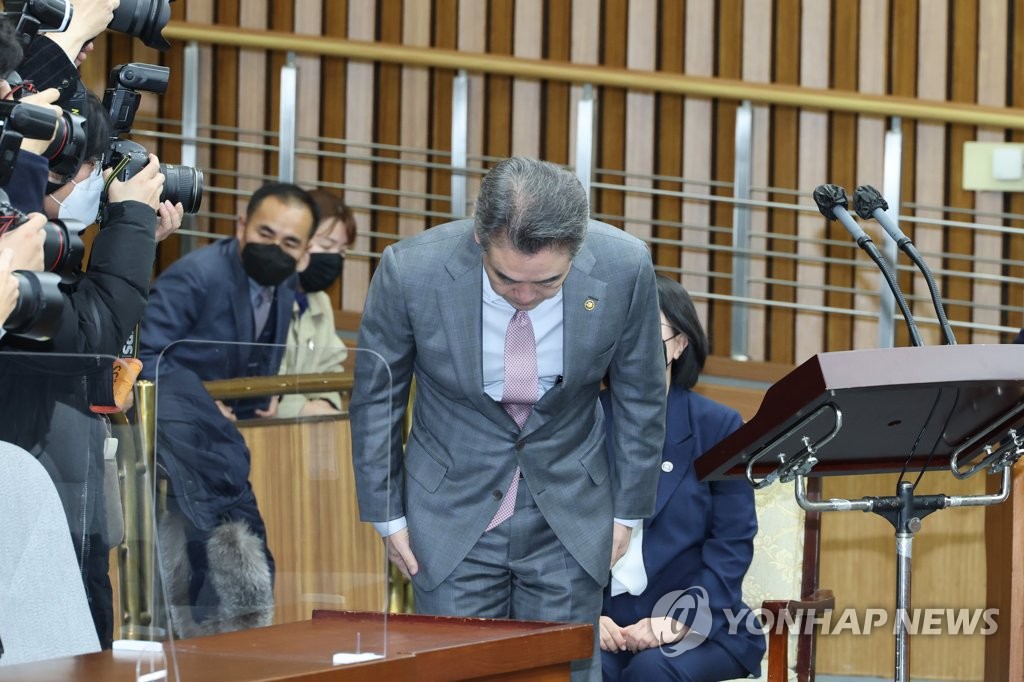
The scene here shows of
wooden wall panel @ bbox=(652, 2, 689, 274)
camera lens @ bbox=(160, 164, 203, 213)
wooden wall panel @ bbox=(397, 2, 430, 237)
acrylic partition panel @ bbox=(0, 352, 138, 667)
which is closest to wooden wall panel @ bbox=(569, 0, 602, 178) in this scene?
wooden wall panel @ bbox=(652, 2, 689, 274)

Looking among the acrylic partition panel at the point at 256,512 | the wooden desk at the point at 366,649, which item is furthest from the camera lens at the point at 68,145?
the wooden desk at the point at 366,649

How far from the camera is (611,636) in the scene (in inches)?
113

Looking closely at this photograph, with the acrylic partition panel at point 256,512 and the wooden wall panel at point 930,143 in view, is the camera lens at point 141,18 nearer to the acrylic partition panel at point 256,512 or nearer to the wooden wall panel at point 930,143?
the acrylic partition panel at point 256,512

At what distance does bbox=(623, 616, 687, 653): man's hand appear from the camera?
2.85m

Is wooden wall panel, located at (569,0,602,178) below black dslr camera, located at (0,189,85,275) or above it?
above

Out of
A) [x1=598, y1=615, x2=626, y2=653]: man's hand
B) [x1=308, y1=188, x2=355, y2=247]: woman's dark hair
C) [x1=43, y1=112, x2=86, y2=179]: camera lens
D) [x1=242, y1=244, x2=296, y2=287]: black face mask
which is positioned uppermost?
[x1=308, y1=188, x2=355, y2=247]: woman's dark hair

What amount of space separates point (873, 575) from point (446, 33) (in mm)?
2951

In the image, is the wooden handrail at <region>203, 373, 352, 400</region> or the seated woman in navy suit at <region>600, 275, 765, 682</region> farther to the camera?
the seated woman in navy suit at <region>600, 275, 765, 682</region>

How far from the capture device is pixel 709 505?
2967 millimetres

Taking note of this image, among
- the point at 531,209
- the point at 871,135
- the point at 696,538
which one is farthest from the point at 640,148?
the point at 531,209

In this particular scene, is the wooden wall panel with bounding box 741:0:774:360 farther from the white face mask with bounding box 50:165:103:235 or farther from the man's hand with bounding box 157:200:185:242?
the white face mask with bounding box 50:165:103:235

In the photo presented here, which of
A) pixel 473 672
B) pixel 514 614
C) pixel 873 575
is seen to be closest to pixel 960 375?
pixel 473 672

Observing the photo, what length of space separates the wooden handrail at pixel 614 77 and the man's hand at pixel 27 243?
3.61 m

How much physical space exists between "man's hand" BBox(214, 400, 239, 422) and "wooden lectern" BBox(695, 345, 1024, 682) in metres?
0.68
